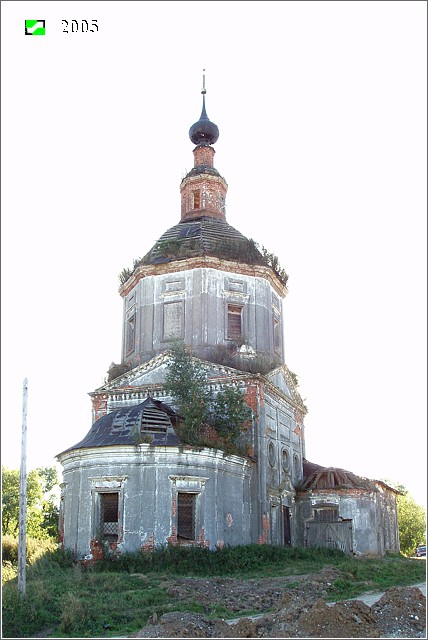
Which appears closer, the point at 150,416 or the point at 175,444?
the point at 175,444

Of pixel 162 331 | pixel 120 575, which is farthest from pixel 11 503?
pixel 120 575

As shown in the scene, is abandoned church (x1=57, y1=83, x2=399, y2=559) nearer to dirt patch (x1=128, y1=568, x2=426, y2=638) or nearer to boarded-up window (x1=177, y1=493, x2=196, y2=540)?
boarded-up window (x1=177, y1=493, x2=196, y2=540)

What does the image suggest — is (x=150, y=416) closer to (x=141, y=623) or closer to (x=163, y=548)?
(x=163, y=548)

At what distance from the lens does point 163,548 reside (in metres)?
17.6

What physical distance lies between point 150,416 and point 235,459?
9.25ft

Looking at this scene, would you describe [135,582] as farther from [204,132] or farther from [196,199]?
[204,132]

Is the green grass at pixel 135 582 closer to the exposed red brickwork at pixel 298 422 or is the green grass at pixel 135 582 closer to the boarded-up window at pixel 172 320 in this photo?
the exposed red brickwork at pixel 298 422

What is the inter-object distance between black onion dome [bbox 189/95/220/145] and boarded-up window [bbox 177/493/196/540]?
54.4 feet

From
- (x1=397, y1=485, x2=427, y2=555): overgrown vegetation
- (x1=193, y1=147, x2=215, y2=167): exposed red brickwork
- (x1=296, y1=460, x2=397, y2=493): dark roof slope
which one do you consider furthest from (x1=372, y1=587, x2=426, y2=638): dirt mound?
(x1=397, y1=485, x2=427, y2=555): overgrown vegetation

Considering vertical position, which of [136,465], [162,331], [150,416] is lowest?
[136,465]

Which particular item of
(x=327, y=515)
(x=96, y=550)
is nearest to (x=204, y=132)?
(x=327, y=515)

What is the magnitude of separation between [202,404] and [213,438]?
1.07m

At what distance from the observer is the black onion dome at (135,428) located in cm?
1884

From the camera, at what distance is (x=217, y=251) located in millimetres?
24984
